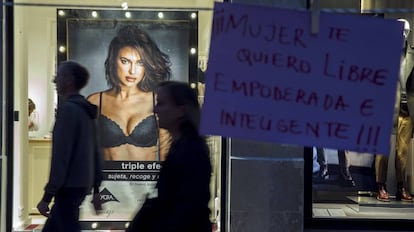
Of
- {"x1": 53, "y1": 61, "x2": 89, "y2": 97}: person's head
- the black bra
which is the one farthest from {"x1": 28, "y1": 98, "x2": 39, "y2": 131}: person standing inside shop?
{"x1": 53, "y1": 61, "x2": 89, "y2": 97}: person's head

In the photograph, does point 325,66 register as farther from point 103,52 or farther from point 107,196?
point 107,196

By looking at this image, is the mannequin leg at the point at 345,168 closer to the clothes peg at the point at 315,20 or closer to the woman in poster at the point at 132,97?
the woman in poster at the point at 132,97

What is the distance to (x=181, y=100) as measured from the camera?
2.80m

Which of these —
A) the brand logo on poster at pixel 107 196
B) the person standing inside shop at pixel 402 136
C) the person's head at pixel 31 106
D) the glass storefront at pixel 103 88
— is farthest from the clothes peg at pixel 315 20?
the person's head at pixel 31 106

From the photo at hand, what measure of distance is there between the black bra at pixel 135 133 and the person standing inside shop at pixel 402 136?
218 centimetres

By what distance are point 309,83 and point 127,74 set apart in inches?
149

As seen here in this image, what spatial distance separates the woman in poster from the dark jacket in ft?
6.63

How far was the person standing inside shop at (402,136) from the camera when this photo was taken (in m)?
5.62

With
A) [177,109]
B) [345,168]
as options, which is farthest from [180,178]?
[345,168]

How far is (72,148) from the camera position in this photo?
3.93 meters

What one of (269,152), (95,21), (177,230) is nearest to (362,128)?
(177,230)

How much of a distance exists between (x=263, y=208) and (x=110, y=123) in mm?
1942

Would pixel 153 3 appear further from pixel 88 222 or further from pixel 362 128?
pixel 362 128

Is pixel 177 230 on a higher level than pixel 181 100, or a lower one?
lower
